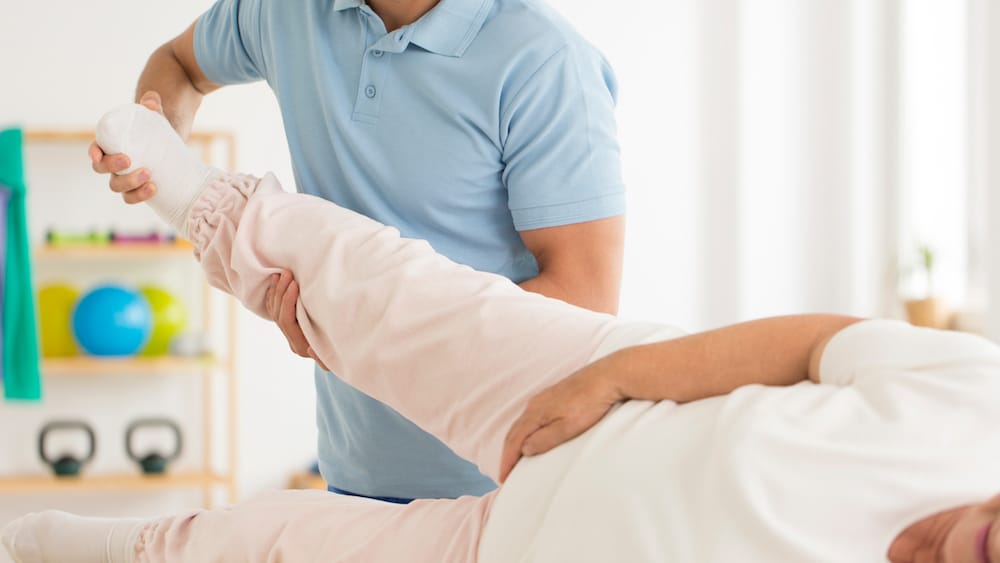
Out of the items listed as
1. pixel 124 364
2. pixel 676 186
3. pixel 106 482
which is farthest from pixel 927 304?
pixel 106 482

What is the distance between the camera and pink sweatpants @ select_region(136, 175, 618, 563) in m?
1.01

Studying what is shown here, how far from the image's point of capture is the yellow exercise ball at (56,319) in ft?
11.9

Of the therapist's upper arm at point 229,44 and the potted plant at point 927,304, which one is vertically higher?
the therapist's upper arm at point 229,44

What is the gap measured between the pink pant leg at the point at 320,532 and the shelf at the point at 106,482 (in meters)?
2.60

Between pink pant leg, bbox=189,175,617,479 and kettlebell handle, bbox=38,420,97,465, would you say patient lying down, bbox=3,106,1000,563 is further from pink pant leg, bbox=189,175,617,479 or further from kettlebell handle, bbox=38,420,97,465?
kettlebell handle, bbox=38,420,97,465

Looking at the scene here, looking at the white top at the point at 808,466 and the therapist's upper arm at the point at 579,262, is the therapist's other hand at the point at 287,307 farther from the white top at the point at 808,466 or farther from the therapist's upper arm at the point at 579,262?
the white top at the point at 808,466

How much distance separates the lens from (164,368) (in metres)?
3.61

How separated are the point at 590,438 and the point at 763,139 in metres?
3.77

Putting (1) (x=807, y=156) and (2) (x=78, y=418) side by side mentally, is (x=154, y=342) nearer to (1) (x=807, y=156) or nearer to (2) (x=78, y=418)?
(2) (x=78, y=418)

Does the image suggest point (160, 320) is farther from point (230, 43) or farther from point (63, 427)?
point (230, 43)

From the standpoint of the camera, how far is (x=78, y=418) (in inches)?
154

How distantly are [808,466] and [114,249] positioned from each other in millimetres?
3216

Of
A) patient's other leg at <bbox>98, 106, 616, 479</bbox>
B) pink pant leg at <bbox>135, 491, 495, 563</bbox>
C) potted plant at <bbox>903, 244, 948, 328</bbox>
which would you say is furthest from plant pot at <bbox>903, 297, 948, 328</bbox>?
pink pant leg at <bbox>135, 491, 495, 563</bbox>

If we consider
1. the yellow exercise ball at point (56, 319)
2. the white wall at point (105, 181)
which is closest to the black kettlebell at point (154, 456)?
the white wall at point (105, 181)
